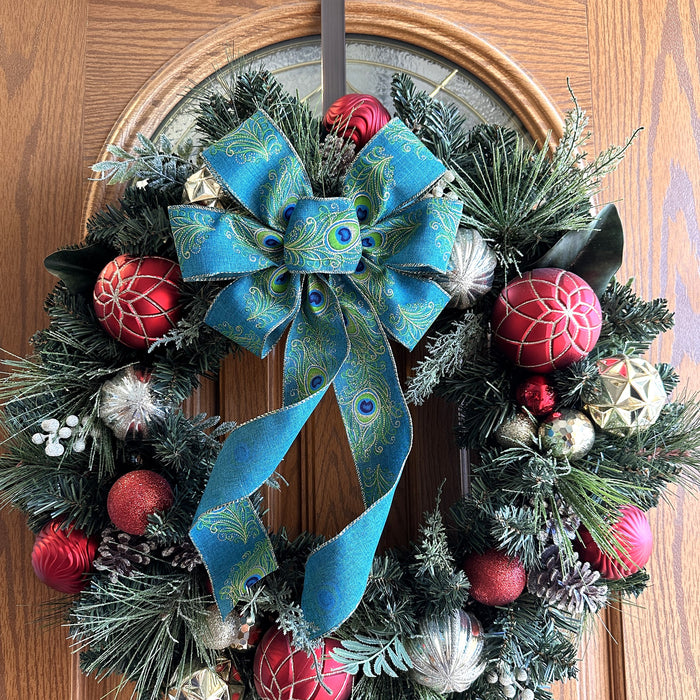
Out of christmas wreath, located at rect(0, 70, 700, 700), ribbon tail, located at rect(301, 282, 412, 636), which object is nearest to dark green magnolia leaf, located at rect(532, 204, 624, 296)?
christmas wreath, located at rect(0, 70, 700, 700)

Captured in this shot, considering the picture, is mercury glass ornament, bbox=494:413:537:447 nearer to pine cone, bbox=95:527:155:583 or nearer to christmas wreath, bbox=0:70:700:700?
christmas wreath, bbox=0:70:700:700

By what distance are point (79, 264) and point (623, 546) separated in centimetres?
62

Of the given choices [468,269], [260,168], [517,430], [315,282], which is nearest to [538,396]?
[517,430]

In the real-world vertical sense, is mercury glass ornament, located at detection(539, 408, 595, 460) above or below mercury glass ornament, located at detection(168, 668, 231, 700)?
above

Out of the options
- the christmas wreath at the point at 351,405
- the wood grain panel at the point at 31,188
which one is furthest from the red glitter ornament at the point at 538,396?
the wood grain panel at the point at 31,188

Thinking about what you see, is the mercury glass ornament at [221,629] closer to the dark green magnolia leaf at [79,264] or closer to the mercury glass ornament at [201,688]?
the mercury glass ornament at [201,688]

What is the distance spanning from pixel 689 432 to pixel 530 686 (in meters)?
0.30

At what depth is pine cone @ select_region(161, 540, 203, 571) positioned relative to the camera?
66 centimetres

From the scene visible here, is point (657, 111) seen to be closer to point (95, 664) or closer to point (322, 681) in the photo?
point (322, 681)

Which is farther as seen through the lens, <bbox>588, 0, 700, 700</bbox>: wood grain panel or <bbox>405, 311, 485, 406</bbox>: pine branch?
<bbox>588, 0, 700, 700</bbox>: wood grain panel

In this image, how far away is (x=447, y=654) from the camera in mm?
639

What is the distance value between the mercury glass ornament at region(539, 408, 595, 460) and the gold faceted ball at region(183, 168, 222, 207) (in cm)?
39

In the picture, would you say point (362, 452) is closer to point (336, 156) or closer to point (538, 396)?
point (538, 396)

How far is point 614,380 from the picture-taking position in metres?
0.66
